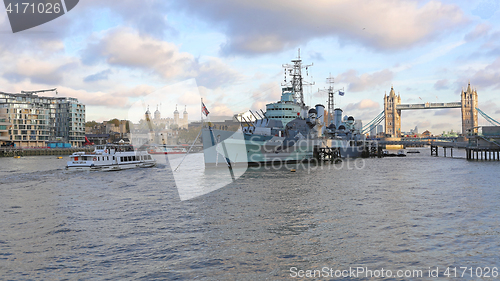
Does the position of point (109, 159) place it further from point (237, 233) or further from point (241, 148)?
point (237, 233)

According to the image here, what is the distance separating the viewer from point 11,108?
111 metres

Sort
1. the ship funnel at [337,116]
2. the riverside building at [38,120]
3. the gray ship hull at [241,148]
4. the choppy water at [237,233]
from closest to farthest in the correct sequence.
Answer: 1. the choppy water at [237,233]
2. the gray ship hull at [241,148]
3. the ship funnel at [337,116]
4. the riverside building at [38,120]

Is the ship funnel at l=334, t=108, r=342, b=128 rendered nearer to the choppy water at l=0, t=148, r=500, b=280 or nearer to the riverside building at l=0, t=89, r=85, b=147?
the choppy water at l=0, t=148, r=500, b=280

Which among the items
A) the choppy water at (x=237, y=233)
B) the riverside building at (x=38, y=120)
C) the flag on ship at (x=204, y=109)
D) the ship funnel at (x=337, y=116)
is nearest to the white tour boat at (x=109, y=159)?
the flag on ship at (x=204, y=109)

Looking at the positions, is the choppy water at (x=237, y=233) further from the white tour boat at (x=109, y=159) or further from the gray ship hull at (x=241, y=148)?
the white tour boat at (x=109, y=159)

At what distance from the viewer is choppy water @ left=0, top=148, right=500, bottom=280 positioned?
11.3 metres

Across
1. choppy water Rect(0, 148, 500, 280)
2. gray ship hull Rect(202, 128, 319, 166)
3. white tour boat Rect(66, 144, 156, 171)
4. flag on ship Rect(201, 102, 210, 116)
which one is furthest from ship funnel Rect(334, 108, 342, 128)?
choppy water Rect(0, 148, 500, 280)

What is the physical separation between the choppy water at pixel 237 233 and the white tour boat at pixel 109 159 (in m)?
17.6

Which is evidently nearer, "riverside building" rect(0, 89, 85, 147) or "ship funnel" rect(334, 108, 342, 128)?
"ship funnel" rect(334, 108, 342, 128)

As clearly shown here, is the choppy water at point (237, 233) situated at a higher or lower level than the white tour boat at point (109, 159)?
lower

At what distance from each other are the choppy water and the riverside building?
10018 cm

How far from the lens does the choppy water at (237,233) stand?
11.3 meters

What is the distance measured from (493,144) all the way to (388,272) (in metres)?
72.9

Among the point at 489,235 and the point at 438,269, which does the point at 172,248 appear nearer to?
the point at 438,269
